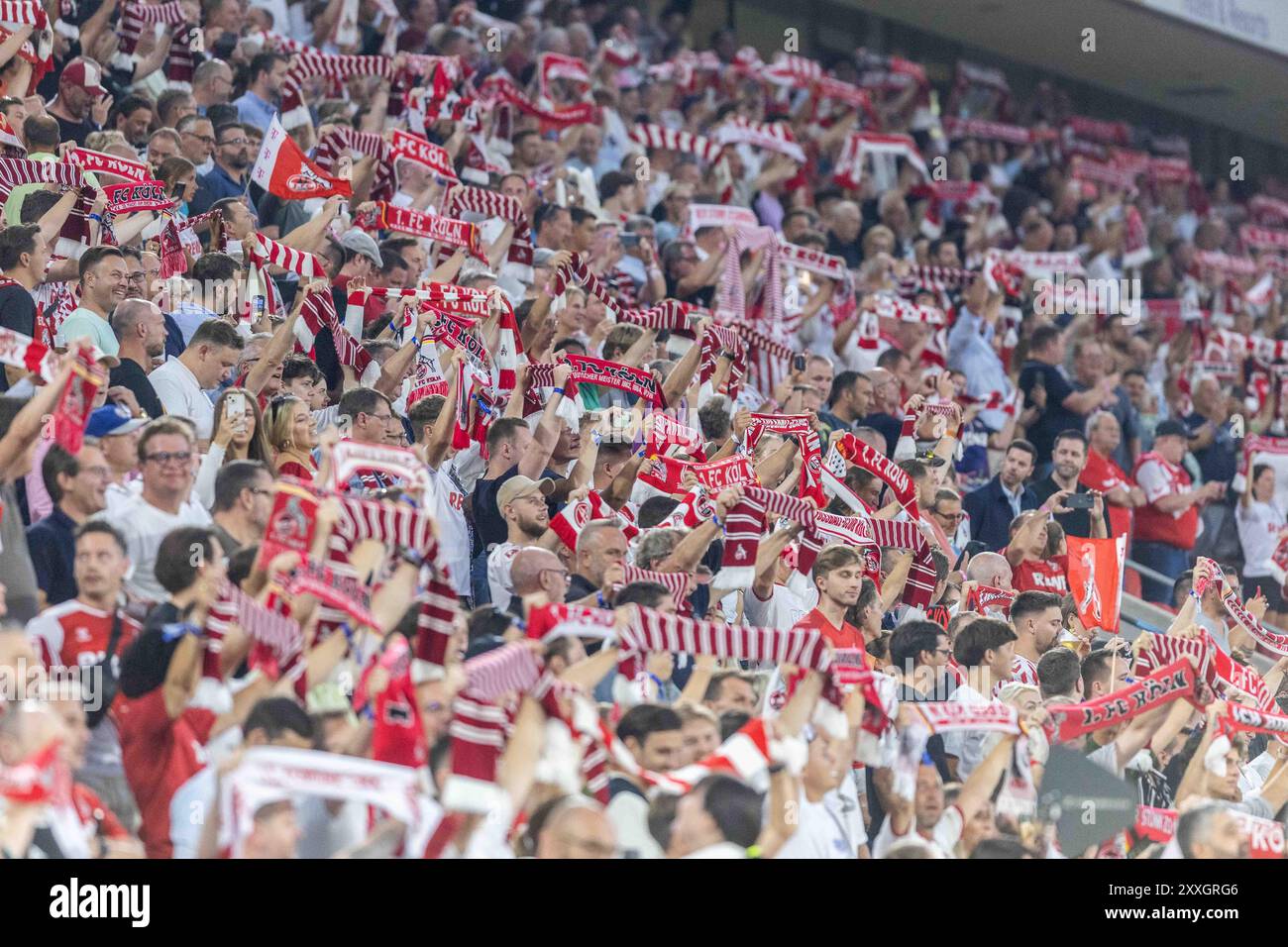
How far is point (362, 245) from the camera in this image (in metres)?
9.66

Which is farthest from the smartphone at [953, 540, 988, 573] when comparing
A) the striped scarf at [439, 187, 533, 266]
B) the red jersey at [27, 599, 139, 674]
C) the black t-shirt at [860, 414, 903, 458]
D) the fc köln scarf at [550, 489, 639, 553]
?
the red jersey at [27, 599, 139, 674]

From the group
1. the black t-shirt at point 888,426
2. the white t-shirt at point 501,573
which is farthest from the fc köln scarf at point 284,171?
the black t-shirt at point 888,426

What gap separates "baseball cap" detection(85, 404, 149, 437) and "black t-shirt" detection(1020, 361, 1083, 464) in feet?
21.5

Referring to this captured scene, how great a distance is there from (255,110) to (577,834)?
6658 mm

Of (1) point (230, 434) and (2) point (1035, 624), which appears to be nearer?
(1) point (230, 434)

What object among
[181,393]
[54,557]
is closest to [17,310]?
[181,393]

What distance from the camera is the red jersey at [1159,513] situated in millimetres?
12062

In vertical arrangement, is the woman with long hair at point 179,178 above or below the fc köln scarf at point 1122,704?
above

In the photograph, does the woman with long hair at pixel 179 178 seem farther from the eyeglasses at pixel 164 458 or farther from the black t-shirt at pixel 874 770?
the black t-shirt at pixel 874 770

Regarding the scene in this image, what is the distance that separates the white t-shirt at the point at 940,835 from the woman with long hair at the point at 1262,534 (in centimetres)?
585

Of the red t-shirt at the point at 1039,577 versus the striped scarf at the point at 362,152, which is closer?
the red t-shirt at the point at 1039,577

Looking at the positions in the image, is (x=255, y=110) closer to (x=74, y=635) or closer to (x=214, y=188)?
(x=214, y=188)

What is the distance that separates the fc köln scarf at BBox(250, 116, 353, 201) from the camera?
32.3 ft
